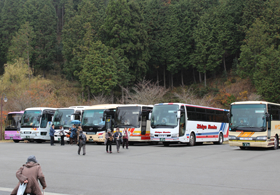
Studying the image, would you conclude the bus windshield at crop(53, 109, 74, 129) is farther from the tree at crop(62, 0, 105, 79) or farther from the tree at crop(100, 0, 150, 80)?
the tree at crop(62, 0, 105, 79)

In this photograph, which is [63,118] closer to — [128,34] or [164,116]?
[164,116]

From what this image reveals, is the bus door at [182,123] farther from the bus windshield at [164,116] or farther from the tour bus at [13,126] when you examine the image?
the tour bus at [13,126]

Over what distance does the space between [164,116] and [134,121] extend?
3.14m

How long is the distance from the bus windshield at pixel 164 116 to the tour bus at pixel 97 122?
4.80 metres

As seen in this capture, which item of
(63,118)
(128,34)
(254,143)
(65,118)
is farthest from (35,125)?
(128,34)

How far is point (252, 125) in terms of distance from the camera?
20812mm

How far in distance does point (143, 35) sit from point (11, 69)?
23593mm

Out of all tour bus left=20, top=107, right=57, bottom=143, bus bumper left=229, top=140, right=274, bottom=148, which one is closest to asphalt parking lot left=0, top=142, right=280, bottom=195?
bus bumper left=229, top=140, right=274, bottom=148

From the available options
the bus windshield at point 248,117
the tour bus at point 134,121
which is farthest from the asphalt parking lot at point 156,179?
the tour bus at point 134,121

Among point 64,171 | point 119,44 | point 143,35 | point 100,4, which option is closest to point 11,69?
point 119,44

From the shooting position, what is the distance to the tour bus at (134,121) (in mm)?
26266

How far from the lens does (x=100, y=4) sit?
7456cm

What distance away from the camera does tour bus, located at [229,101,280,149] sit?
2045 centimetres

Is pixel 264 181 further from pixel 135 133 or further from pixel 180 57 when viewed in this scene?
pixel 180 57
